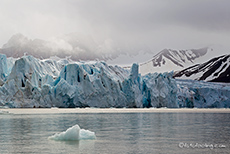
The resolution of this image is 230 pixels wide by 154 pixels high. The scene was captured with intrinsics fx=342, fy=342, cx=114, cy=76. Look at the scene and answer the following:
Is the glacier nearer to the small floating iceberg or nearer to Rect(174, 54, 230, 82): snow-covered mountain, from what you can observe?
the small floating iceberg

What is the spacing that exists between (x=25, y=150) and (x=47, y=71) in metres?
44.3

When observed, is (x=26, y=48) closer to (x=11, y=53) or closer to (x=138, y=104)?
(x=11, y=53)

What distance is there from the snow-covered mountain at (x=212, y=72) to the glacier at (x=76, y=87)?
92413 millimetres

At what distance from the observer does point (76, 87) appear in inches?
1879

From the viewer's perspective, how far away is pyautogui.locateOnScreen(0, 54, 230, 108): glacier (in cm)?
4562

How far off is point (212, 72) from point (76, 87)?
389 ft

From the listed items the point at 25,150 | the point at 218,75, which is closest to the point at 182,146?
the point at 25,150

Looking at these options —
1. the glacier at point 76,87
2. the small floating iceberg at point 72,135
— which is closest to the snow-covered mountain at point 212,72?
the glacier at point 76,87

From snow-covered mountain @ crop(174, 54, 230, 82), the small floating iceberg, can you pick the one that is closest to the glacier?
the small floating iceberg

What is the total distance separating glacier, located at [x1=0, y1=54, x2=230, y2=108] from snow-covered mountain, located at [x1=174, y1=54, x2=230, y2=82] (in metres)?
92.4

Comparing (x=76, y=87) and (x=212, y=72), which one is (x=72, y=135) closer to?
(x=76, y=87)

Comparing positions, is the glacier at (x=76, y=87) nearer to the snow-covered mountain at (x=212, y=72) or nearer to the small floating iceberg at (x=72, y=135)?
the small floating iceberg at (x=72, y=135)

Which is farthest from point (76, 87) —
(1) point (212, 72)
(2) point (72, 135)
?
(1) point (212, 72)

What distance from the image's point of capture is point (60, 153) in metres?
10.3
